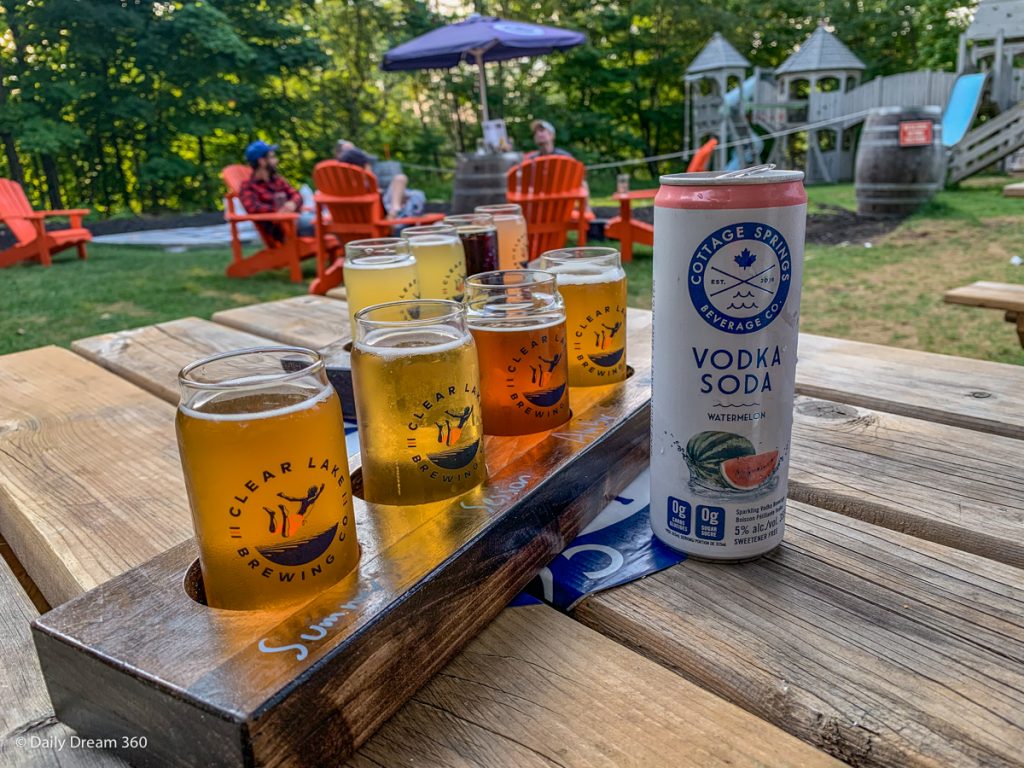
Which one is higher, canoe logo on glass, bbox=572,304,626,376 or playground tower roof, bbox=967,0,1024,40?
playground tower roof, bbox=967,0,1024,40

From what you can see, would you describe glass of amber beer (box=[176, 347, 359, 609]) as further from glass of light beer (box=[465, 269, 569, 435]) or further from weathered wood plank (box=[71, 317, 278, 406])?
weathered wood plank (box=[71, 317, 278, 406])

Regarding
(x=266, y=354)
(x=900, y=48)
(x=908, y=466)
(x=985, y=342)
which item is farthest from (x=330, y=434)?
(x=900, y=48)

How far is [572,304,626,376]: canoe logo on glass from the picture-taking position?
3.56 feet

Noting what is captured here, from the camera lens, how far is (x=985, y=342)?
4.08m

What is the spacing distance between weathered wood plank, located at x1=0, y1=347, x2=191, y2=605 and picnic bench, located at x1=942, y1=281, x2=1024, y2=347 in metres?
2.72

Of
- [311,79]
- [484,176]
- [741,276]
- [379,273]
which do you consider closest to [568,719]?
[741,276]

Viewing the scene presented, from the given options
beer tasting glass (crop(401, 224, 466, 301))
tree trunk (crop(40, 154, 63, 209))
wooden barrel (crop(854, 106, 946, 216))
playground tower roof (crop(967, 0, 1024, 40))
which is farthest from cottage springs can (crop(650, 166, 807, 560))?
tree trunk (crop(40, 154, 63, 209))

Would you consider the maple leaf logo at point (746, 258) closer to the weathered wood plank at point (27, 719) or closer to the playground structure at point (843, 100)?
the weathered wood plank at point (27, 719)

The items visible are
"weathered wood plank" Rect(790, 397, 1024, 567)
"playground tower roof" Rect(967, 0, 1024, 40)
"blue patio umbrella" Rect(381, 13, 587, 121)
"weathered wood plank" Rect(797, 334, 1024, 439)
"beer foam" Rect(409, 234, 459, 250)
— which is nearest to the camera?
"weathered wood plank" Rect(790, 397, 1024, 567)

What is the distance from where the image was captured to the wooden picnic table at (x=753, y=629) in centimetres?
59

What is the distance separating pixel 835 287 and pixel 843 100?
11.2 meters

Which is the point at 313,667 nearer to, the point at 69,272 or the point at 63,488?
the point at 63,488

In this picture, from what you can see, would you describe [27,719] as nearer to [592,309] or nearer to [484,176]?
[592,309]

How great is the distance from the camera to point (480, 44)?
801 centimetres
